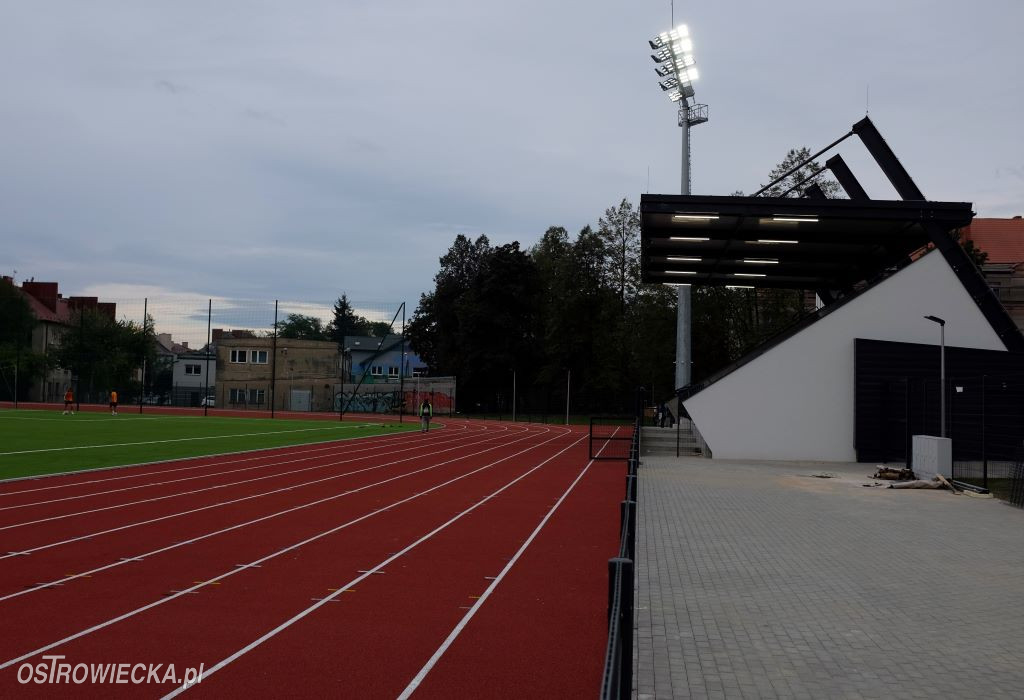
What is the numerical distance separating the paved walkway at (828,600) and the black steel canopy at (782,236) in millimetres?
9873

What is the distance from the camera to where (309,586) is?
782 centimetres

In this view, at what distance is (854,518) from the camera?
12.8 meters

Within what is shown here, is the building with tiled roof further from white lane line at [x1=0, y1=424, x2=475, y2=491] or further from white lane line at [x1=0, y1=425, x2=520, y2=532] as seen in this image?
white lane line at [x1=0, y1=425, x2=520, y2=532]

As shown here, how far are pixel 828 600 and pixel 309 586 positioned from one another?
4.66 m

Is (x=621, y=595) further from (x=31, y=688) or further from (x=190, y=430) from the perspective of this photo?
(x=190, y=430)

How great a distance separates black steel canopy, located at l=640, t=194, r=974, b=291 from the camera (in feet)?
72.6

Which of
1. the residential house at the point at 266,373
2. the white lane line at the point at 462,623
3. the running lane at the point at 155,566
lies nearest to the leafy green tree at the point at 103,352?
the residential house at the point at 266,373

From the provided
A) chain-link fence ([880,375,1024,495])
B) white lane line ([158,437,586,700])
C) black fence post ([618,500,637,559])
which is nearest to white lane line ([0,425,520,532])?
white lane line ([158,437,586,700])

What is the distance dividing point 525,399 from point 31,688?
185 ft

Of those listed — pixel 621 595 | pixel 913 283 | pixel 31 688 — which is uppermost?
pixel 913 283

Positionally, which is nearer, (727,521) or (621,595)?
(621,595)

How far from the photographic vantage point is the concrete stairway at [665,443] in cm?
2713

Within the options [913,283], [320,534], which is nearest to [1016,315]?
[913,283]

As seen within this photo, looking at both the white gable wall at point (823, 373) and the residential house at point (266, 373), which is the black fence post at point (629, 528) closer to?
the white gable wall at point (823, 373)
